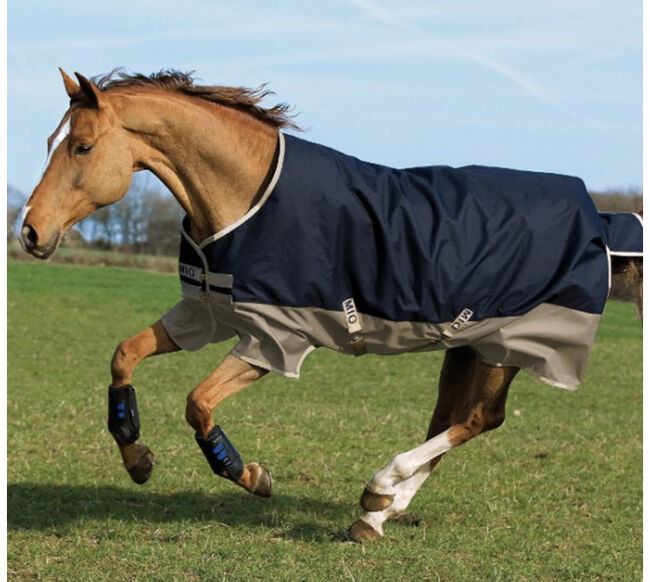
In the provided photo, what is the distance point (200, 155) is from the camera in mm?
5414

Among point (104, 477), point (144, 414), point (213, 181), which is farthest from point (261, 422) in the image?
point (213, 181)

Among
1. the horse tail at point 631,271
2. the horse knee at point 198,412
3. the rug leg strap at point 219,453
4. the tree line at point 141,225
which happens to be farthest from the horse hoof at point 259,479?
the tree line at point 141,225

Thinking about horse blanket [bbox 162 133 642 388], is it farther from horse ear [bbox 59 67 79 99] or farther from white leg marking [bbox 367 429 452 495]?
horse ear [bbox 59 67 79 99]

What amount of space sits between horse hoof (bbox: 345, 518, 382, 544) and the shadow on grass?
13 centimetres

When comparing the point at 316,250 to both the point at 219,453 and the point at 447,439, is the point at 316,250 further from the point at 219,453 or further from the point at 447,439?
the point at 447,439

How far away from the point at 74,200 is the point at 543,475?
4766mm

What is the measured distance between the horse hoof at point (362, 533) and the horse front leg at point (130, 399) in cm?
123

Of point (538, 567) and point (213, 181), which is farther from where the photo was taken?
point (538, 567)

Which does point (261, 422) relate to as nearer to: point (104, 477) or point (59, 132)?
point (104, 477)

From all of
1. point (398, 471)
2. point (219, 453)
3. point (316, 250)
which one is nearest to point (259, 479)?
point (219, 453)

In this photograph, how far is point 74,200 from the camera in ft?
17.1

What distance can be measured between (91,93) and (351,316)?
1.67m

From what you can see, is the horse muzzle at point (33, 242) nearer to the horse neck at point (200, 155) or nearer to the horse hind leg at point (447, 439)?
the horse neck at point (200, 155)

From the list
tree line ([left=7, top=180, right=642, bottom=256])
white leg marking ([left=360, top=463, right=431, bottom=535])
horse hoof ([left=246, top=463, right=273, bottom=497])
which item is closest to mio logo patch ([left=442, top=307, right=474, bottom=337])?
white leg marking ([left=360, top=463, right=431, bottom=535])
